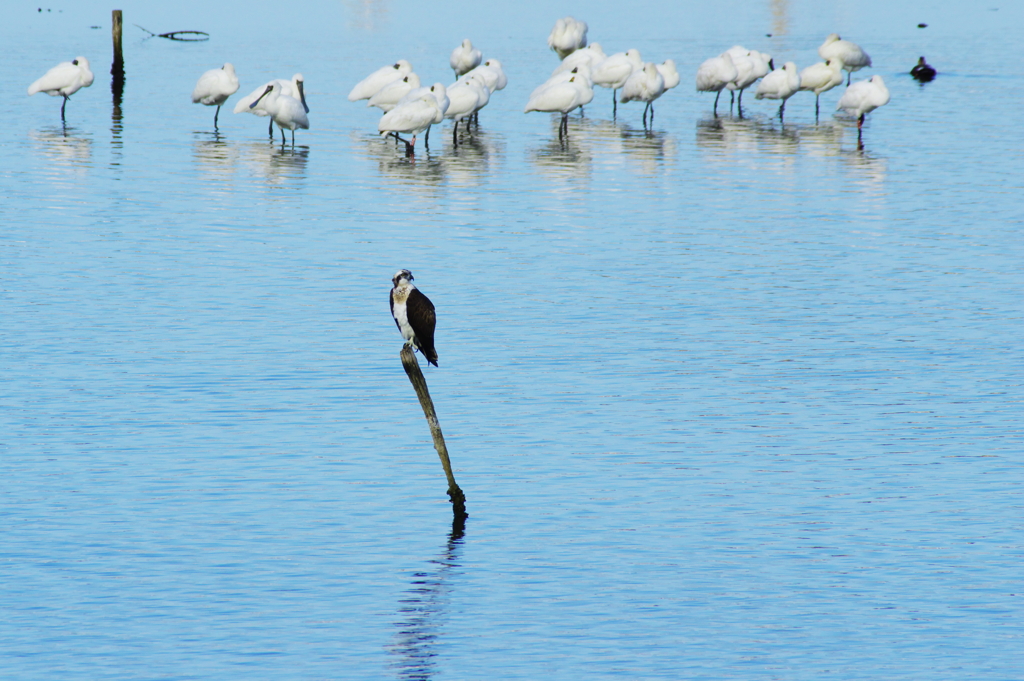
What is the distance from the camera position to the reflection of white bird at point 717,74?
38938 mm

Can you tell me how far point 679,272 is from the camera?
859 inches

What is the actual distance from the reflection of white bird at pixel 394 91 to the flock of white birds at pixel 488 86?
2 centimetres

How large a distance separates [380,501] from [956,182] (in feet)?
62.9

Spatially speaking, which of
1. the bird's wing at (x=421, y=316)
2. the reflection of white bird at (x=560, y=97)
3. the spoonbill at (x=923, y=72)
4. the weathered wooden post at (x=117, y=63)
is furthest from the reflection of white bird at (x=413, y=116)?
the bird's wing at (x=421, y=316)

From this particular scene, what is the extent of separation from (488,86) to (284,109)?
7682mm

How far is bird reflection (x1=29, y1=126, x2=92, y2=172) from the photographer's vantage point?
100ft

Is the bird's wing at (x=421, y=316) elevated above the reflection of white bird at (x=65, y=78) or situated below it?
below

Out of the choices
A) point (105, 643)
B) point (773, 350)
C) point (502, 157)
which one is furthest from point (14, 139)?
point (105, 643)

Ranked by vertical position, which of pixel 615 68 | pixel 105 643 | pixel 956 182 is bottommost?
pixel 105 643

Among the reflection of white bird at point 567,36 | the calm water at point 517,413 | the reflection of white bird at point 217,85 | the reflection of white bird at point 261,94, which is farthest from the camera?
the reflection of white bird at point 567,36

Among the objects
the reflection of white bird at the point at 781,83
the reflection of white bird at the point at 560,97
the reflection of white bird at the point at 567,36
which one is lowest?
→ the reflection of white bird at the point at 560,97

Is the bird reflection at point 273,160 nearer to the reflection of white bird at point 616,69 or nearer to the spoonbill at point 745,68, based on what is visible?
the reflection of white bird at point 616,69

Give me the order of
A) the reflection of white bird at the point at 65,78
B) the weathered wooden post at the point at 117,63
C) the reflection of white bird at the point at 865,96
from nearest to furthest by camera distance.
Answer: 1. the reflection of white bird at the point at 865,96
2. the reflection of white bird at the point at 65,78
3. the weathered wooden post at the point at 117,63

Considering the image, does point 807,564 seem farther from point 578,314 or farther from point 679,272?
point 679,272
